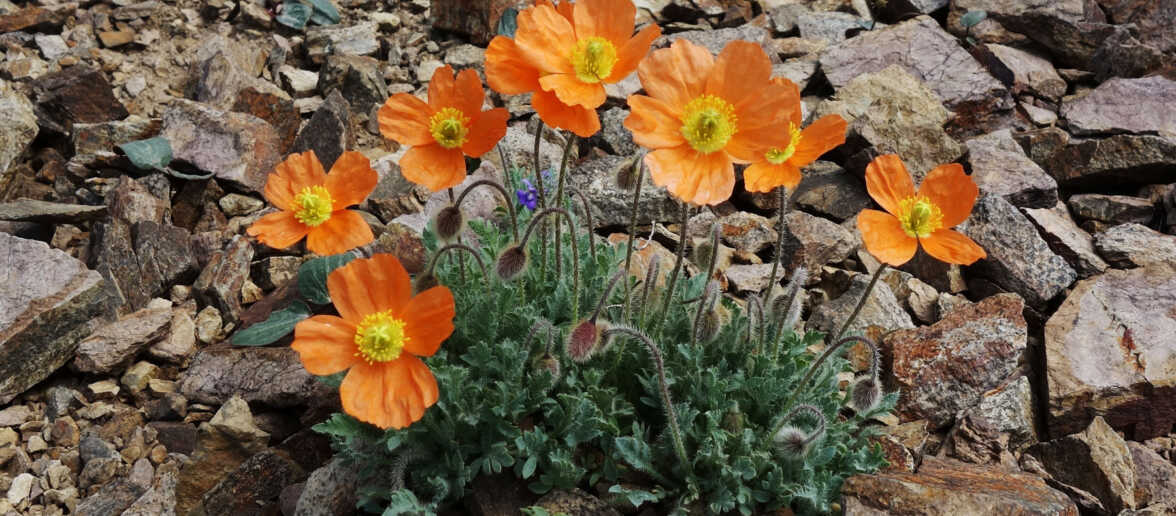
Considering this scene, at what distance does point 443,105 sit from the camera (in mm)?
3086

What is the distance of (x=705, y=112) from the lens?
271 centimetres

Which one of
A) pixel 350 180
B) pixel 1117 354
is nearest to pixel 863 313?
pixel 1117 354

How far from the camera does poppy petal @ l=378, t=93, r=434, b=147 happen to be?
303 centimetres

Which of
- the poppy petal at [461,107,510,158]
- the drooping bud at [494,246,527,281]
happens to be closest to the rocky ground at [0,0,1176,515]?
the drooping bud at [494,246,527,281]

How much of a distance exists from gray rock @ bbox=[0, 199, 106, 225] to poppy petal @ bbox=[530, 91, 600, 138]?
126 inches

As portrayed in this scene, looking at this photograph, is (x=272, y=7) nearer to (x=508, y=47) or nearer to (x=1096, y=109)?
(x=508, y=47)

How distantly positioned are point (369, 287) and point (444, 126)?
2.22 ft

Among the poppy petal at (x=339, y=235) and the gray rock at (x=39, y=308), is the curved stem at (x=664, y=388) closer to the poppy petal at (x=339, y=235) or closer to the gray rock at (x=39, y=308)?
the poppy petal at (x=339, y=235)

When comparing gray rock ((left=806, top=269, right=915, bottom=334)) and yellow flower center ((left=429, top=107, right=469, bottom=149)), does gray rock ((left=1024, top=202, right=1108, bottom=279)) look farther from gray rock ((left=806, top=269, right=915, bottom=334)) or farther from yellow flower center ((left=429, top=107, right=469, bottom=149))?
yellow flower center ((left=429, top=107, right=469, bottom=149))

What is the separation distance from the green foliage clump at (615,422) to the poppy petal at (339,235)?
53 centimetres

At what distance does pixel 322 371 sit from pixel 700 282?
178 cm

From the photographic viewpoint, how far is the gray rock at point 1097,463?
347 cm

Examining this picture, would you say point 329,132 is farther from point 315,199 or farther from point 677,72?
point 677,72

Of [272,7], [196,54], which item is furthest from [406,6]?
[196,54]
